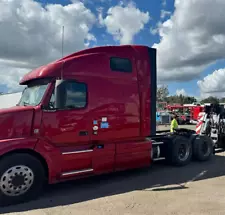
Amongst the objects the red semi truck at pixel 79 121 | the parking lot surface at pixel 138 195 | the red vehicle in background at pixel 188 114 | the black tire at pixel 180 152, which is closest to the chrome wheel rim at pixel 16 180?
the red semi truck at pixel 79 121

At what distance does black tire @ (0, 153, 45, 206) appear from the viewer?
5.04m

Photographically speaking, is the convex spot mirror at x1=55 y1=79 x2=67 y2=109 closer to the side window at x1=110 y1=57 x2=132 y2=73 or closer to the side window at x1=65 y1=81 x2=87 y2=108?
the side window at x1=65 y1=81 x2=87 y2=108

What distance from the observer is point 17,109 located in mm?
5457

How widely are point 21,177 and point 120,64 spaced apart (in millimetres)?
3605

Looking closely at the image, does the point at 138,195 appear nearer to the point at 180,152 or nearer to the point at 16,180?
the point at 16,180

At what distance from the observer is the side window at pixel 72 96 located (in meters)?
5.63

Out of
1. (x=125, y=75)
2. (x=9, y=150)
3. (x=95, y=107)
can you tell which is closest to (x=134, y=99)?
(x=125, y=75)

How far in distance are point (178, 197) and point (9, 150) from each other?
11.4 feet

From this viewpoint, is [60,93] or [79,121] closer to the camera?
[60,93]

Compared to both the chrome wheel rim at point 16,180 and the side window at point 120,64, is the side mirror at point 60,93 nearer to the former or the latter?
the chrome wheel rim at point 16,180

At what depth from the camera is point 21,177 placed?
5.19 m

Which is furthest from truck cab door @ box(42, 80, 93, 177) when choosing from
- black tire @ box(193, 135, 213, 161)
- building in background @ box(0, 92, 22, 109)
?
building in background @ box(0, 92, 22, 109)

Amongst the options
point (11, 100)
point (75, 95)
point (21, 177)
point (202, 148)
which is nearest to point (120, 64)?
point (75, 95)

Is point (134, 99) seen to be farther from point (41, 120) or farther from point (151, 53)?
point (41, 120)
